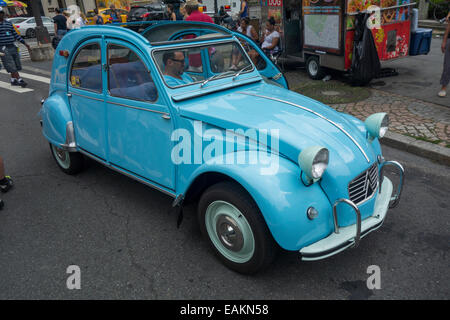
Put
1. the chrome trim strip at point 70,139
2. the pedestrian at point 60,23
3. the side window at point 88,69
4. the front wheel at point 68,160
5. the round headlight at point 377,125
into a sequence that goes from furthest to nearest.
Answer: the pedestrian at point 60,23 < the front wheel at point 68,160 < the chrome trim strip at point 70,139 < the side window at point 88,69 < the round headlight at point 377,125

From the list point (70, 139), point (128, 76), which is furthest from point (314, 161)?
point (70, 139)

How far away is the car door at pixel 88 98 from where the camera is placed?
3.88 meters

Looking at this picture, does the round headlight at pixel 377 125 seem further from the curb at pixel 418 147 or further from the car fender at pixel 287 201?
the curb at pixel 418 147

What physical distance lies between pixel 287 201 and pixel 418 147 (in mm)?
3346

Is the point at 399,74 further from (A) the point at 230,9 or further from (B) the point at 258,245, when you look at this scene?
(A) the point at 230,9

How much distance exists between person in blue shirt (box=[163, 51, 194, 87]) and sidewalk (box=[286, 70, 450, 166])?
3371 mm

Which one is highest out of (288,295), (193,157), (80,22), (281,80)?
(80,22)

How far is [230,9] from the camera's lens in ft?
84.2

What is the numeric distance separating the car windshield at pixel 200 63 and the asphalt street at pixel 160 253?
1428 mm

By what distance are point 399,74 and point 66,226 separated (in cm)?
815

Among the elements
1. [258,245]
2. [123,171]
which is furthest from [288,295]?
[123,171]

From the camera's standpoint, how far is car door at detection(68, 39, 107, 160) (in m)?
3.88

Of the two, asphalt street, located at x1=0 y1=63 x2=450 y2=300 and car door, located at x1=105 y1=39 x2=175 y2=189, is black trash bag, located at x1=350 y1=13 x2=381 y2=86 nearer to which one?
asphalt street, located at x1=0 y1=63 x2=450 y2=300

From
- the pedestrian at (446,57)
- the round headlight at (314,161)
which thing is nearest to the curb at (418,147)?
the pedestrian at (446,57)
